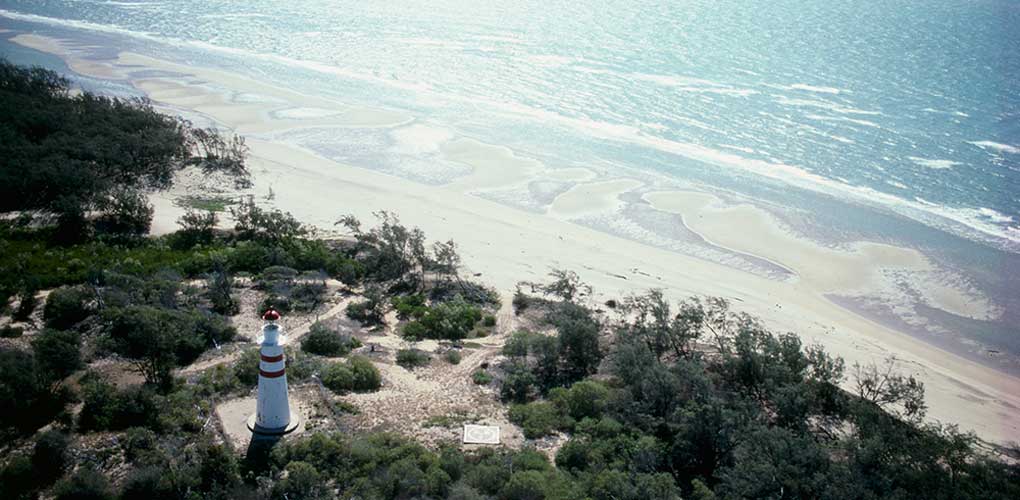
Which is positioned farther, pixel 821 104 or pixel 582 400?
pixel 821 104

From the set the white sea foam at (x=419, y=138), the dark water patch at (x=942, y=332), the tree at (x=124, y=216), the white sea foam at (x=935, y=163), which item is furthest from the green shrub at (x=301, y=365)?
the white sea foam at (x=935, y=163)

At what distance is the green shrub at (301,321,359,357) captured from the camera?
20.9m

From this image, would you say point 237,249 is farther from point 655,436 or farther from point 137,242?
point 655,436

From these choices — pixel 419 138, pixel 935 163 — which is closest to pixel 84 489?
pixel 419 138

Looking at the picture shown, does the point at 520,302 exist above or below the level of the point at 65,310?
above

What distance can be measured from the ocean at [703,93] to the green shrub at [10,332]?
2330 cm

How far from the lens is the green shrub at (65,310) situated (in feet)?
68.3

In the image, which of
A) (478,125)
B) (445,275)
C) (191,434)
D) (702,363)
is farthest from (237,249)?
(478,125)

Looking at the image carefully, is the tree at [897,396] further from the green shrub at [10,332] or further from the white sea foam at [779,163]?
the green shrub at [10,332]

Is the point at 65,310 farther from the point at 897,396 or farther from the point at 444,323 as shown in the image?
the point at 897,396

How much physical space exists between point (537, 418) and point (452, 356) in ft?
14.8

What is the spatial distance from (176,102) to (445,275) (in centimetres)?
3402

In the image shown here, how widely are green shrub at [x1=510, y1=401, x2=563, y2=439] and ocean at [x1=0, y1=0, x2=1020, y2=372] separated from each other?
17364mm

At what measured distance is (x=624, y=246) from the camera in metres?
33.6
